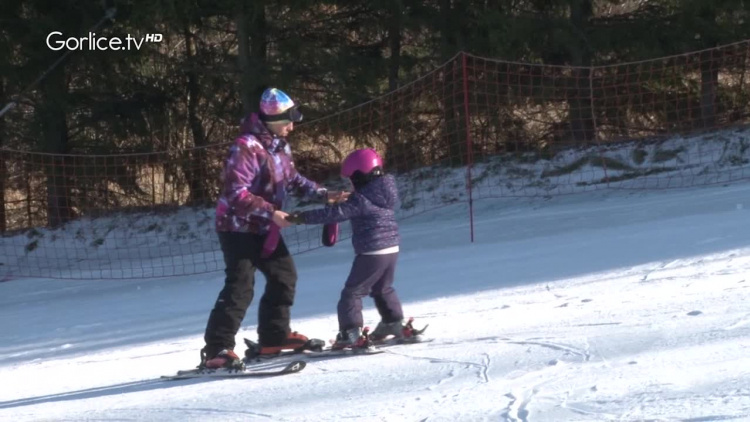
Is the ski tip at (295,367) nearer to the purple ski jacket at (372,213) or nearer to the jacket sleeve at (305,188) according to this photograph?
the purple ski jacket at (372,213)

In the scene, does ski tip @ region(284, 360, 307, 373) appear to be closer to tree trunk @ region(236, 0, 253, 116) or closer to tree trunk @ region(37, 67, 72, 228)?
tree trunk @ region(236, 0, 253, 116)

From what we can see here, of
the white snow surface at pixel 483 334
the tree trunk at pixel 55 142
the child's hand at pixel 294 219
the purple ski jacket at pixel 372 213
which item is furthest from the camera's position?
the tree trunk at pixel 55 142

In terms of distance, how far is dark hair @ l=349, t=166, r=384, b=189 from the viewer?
583 cm

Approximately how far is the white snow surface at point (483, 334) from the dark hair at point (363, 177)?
1.05 metres

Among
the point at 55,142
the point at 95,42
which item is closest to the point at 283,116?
the point at 95,42

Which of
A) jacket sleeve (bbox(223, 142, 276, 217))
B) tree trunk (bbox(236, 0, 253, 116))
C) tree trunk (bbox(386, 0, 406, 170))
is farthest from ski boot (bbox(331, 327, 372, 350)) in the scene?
tree trunk (bbox(386, 0, 406, 170))

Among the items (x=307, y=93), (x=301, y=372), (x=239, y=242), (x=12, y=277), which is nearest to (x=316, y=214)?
(x=239, y=242)

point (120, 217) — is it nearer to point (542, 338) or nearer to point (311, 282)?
point (311, 282)

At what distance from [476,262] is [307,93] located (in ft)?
23.9

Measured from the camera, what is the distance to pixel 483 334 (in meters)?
6.30

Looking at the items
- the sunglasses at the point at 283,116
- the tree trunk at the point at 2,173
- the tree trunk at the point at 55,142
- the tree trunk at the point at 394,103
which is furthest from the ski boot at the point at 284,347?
the tree trunk at the point at 2,173

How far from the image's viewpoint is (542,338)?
5.95 metres

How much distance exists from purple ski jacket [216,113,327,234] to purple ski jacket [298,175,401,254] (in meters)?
0.25

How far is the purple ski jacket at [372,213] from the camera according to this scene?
579cm
